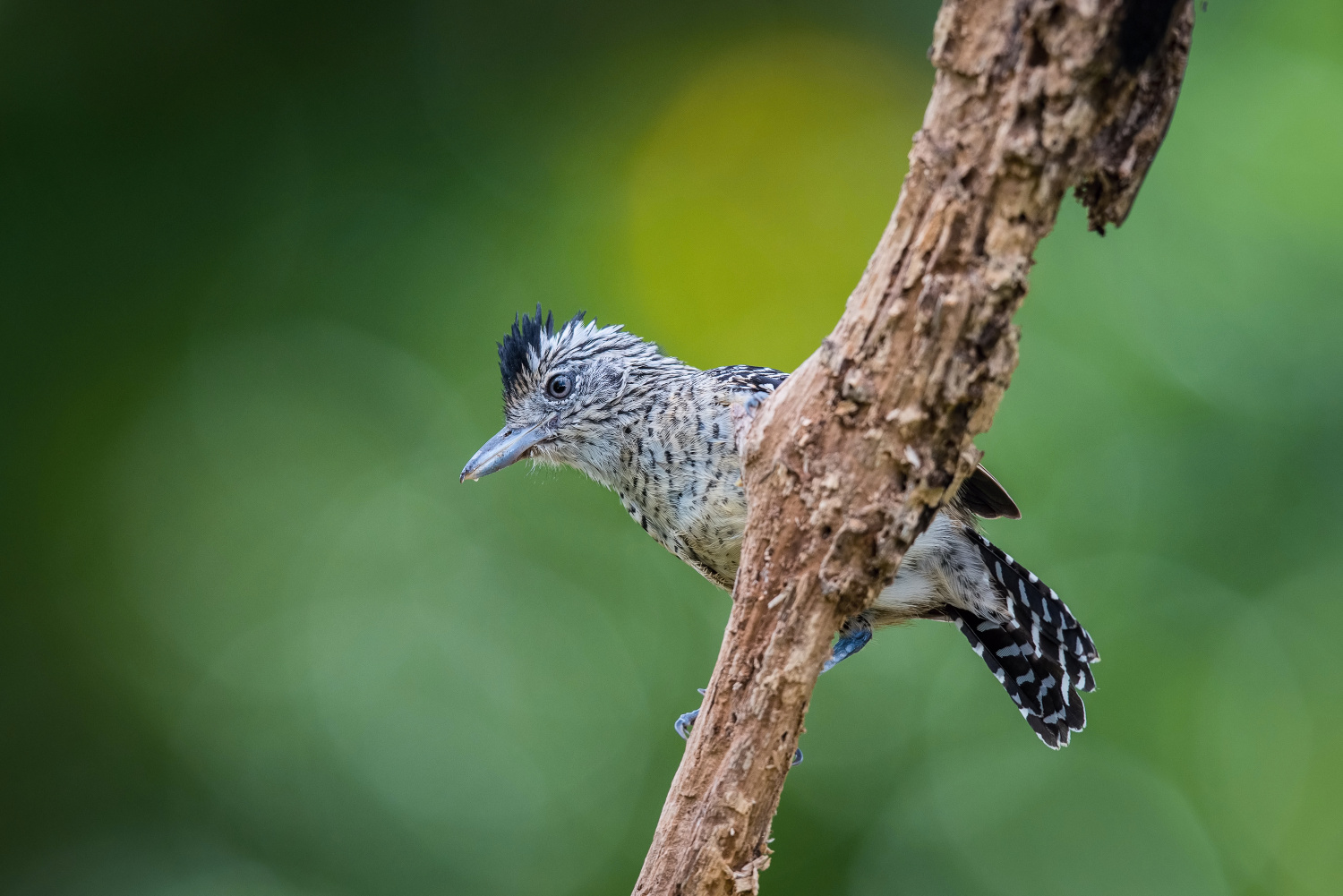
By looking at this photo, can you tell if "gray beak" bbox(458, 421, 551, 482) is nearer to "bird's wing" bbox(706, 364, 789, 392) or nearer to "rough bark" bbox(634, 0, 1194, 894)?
"bird's wing" bbox(706, 364, 789, 392)

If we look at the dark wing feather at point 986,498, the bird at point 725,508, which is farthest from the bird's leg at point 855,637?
the dark wing feather at point 986,498

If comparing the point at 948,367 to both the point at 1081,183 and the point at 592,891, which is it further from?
the point at 592,891

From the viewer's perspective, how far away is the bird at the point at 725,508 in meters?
3.05

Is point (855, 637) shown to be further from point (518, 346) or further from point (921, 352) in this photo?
point (921, 352)

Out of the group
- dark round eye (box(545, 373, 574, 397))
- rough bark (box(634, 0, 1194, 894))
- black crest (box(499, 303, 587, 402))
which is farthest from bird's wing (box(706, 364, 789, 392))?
rough bark (box(634, 0, 1194, 894))

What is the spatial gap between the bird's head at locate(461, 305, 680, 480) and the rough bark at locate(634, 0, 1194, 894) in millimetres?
1505

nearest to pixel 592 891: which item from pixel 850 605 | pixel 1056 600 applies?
pixel 1056 600

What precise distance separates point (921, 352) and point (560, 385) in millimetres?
2044

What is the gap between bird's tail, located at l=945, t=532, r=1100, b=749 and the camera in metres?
3.17

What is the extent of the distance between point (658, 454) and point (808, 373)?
1.35 meters

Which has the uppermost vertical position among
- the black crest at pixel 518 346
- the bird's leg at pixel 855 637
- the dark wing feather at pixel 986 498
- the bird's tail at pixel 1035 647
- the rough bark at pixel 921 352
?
the black crest at pixel 518 346

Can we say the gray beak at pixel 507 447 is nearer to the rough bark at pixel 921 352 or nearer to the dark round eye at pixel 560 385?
the dark round eye at pixel 560 385

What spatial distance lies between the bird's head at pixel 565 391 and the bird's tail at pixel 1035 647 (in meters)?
1.14

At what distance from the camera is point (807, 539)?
187 centimetres
